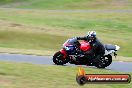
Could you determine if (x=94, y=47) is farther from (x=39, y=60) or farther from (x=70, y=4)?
(x=70, y=4)

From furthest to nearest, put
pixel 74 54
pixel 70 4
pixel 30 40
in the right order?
1. pixel 70 4
2. pixel 30 40
3. pixel 74 54

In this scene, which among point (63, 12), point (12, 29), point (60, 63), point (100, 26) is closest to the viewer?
point (60, 63)

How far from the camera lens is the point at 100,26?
48781mm

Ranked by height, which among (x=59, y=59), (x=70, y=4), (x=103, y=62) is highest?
(x=70, y=4)

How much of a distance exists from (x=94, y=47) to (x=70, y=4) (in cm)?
4934

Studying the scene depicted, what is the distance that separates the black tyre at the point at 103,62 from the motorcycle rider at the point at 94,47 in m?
0.20

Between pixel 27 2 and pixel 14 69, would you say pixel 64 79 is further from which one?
pixel 27 2

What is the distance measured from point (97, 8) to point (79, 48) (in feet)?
148

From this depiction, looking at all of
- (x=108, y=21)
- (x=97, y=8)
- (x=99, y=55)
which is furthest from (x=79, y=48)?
(x=97, y=8)

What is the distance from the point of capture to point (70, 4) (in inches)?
2815

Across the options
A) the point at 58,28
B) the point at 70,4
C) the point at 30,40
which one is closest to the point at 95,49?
the point at 30,40

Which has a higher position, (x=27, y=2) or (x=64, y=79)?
(x=27, y=2)

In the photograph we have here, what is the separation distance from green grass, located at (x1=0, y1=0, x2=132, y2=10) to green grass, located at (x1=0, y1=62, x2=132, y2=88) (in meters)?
49.0

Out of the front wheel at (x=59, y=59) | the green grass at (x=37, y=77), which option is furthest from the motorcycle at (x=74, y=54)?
the green grass at (x=37, y=77)
